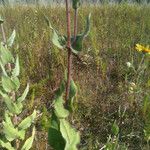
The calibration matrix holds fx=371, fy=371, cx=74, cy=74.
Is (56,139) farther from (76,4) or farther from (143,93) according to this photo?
(143,93)

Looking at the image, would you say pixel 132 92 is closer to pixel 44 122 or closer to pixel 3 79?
pixel 44 122

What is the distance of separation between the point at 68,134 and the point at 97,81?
135 centimetres

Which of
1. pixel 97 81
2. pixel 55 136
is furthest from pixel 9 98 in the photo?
pixel 97 81

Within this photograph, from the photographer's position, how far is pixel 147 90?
7.15ft

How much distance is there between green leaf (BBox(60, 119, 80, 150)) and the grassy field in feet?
1.41

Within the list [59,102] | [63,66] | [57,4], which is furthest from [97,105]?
[57,4]

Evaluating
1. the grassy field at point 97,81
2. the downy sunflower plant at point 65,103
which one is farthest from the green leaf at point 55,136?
the grassy field at point 97,81

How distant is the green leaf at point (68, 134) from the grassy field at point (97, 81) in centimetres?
43

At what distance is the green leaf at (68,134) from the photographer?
36.8 inches

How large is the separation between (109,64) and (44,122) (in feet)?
4.07

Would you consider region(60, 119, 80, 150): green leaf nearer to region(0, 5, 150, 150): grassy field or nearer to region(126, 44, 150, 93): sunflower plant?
region(0, 5, 150, 150): grassy field

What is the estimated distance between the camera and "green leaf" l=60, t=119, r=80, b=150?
935 mm

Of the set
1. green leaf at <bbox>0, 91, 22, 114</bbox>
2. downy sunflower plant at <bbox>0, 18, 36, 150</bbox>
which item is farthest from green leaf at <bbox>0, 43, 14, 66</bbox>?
green leaf at <bbox>0, 91, 22, 114</bbox>

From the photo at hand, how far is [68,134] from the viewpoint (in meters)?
0.95
